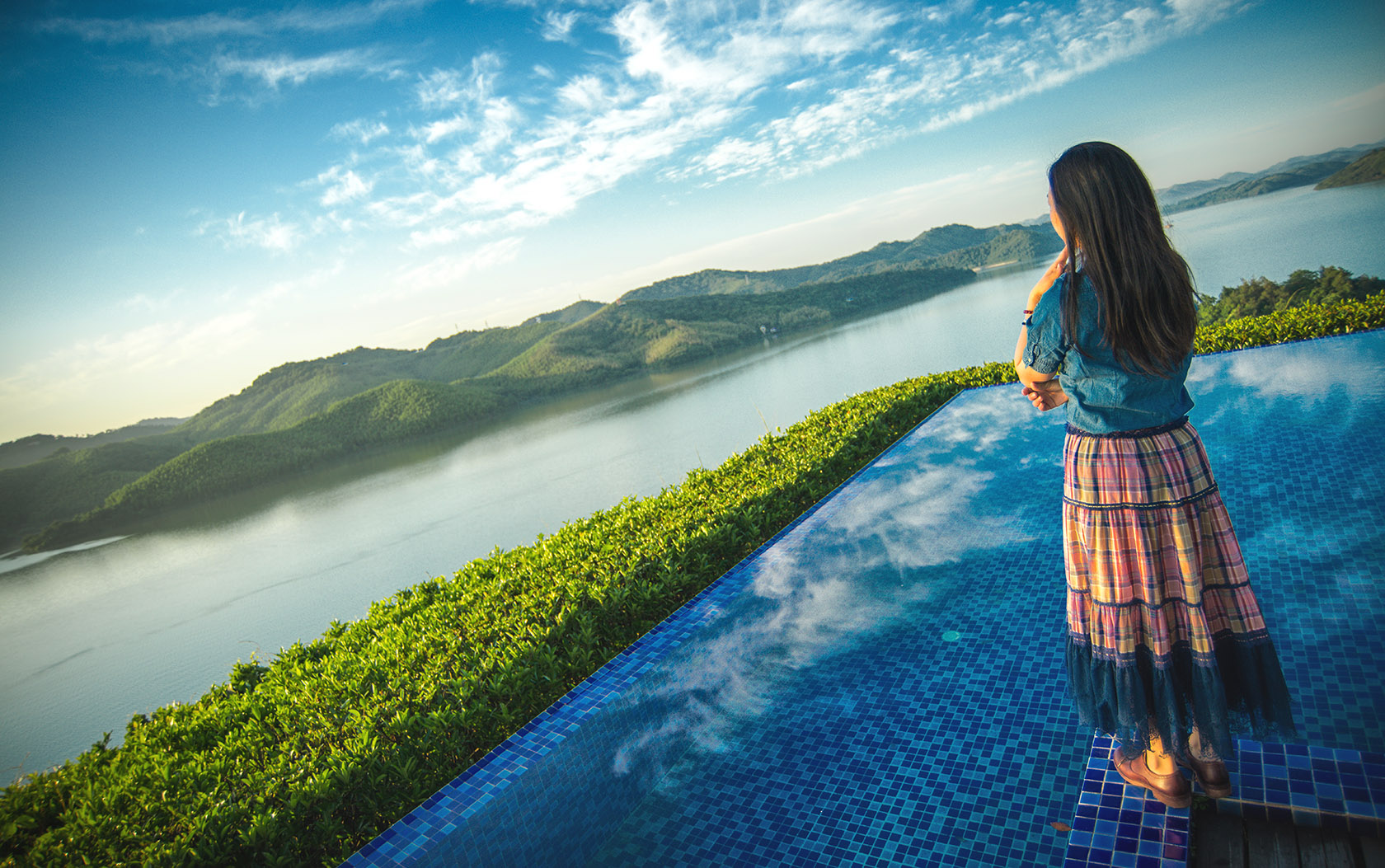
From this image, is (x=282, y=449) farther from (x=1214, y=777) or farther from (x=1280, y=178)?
(x=1280, y=178)

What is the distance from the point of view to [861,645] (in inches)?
96.8

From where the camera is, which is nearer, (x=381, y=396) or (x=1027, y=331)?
(x=1027, y=331)

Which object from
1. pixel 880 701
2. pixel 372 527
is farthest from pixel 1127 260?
A: pixel 372 527

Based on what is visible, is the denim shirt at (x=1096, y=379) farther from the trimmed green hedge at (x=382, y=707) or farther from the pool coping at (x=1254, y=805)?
the trimmed green hedge at (x=382, y=707)

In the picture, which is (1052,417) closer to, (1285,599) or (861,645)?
(1285,599)

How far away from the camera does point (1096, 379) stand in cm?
111

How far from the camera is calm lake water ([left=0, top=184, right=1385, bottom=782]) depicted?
6.57 metres

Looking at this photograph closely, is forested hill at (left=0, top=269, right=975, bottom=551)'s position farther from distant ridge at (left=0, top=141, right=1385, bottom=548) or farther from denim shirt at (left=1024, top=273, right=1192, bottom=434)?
denim shirt at (left=1024, top=273, right=1192, bottom=434)

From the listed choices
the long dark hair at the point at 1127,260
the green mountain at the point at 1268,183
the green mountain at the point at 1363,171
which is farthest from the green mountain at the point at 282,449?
the green mountain at the point at 1363,171

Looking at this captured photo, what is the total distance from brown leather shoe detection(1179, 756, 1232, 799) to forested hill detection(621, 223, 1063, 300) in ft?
227

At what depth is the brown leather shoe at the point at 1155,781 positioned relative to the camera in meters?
1.18

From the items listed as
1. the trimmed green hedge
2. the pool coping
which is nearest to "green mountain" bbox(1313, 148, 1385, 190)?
the trimmed green hedge

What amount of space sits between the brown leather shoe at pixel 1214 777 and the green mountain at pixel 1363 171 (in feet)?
93.4

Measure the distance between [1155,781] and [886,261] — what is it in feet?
302
